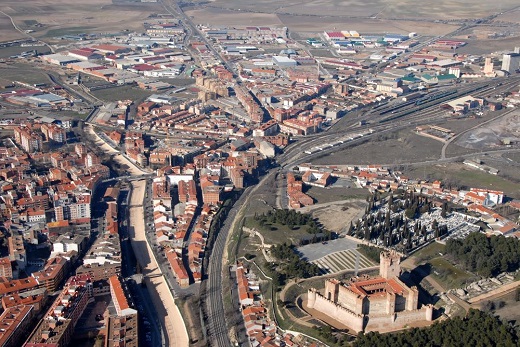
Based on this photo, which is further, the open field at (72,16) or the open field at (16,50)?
the open field at (72,16)

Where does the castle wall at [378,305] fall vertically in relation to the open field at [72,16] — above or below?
below

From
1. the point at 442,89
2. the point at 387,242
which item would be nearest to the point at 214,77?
the point at 442,89

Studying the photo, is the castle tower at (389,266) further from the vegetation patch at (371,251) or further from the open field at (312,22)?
the open field at (312,22)

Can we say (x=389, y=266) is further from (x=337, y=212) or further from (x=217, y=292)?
(x=337, y=212)

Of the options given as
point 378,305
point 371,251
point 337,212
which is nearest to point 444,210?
point 337,212

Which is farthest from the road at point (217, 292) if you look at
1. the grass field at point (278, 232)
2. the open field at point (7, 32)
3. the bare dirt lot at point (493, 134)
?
the open field at point (7, 32)

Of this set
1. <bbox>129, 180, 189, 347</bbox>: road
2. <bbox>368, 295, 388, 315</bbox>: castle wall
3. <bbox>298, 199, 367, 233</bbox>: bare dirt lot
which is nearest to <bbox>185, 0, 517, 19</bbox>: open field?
<bbox>298, 199, 367, 233</bbox>: bare dirt lot
